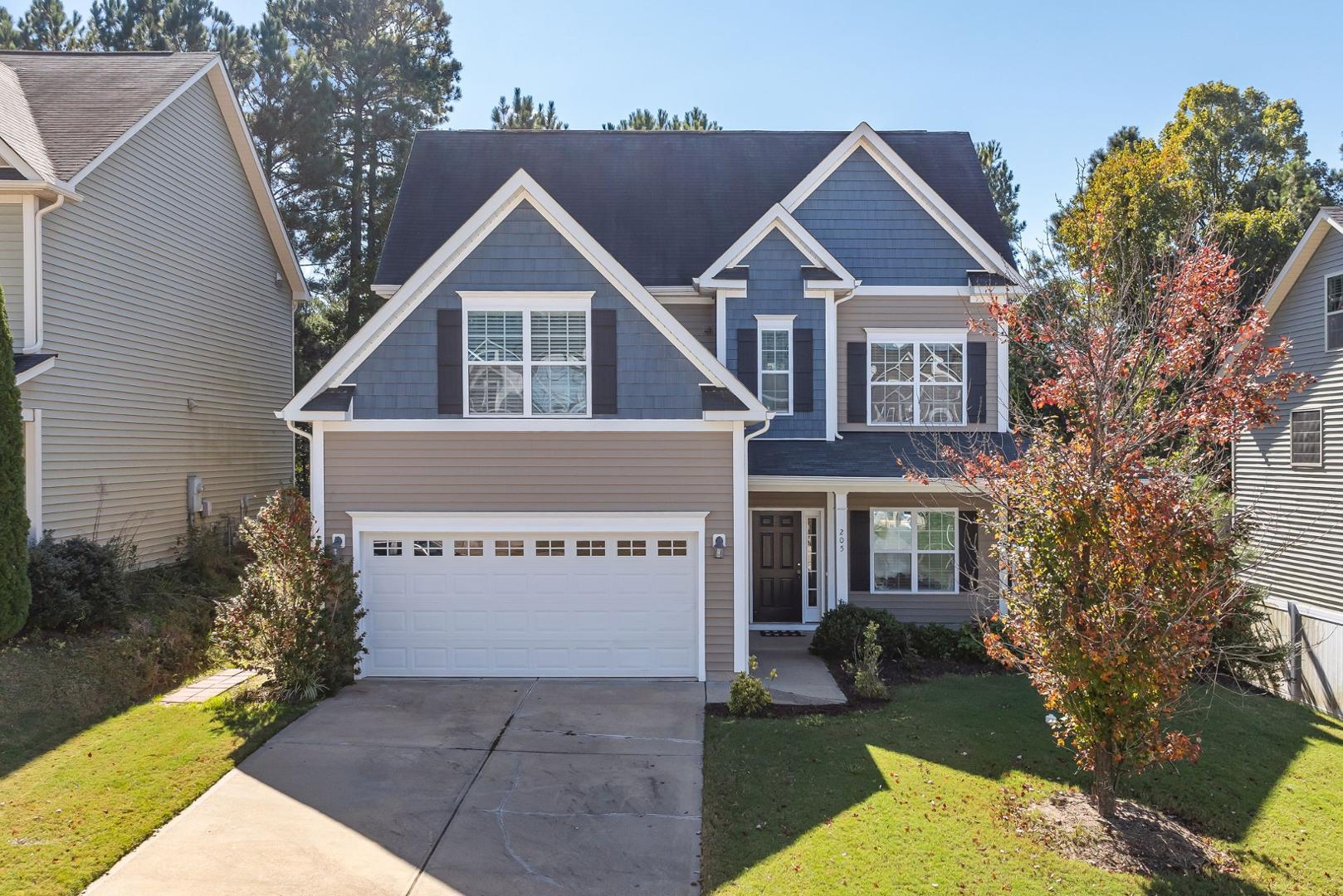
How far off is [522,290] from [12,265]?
25.6 ft

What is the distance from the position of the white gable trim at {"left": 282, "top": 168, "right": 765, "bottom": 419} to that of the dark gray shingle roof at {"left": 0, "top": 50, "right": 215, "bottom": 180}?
5.90 meters

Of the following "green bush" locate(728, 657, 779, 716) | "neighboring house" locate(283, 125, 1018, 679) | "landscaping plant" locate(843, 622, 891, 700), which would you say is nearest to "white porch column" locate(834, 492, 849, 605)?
"landscaping plant" locate(843, 622, 891, 700)

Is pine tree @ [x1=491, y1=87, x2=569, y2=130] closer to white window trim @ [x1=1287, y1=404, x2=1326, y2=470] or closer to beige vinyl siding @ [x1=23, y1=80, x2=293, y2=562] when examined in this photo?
Result: beige vinyl siding @ [x1=23, y1=80, x2=293, y2=562]

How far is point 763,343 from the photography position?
15.4 m

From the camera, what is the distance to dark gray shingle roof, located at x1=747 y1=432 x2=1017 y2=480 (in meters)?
14.1

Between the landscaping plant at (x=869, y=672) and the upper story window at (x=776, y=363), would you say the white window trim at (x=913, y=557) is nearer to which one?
the landscaping plant at (x=869, y=672)

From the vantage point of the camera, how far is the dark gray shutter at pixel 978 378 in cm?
1573

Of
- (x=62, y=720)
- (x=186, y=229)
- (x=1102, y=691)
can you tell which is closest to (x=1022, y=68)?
(x=1102, y=691)

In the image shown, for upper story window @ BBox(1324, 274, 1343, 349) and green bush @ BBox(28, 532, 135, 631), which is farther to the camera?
upper story window @ BBox(1324, 274, 1343, 349)

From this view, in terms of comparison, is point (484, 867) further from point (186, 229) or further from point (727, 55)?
point (727, 55)

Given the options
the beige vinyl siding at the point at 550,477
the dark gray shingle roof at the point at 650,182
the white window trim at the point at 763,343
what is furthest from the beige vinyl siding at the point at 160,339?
the white window trim at the point at 763,343

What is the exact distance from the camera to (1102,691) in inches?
298

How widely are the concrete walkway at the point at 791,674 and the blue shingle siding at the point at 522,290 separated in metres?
3.87

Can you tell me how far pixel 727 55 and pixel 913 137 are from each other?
477cm
